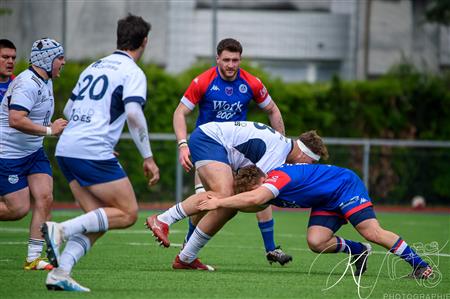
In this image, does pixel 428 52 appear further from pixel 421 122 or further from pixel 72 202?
pixel 72 202

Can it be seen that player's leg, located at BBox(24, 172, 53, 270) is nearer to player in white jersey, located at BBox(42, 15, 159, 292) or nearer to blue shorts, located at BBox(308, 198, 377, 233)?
player in white jersey, located at BBox(42, 15, 159, 292)

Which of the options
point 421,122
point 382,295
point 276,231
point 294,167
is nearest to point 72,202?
point 276,231

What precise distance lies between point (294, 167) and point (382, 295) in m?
1.72

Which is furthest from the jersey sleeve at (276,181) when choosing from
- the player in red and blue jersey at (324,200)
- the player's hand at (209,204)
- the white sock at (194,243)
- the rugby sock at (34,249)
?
the rugby sock at (34,249)

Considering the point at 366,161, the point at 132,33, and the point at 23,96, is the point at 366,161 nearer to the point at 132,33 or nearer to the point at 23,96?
the point at 23,96

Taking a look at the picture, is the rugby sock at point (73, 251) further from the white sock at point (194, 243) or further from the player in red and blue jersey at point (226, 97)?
the player in red and blue jersey at point (226, 97)

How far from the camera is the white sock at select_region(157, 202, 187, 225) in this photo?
8.85 m

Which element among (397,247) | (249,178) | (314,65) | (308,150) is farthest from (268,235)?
(314,65)

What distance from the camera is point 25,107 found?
8797 millimetres

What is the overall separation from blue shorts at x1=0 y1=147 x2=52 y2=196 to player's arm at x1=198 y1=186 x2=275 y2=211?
2.01m

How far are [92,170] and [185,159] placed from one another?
7.00ft

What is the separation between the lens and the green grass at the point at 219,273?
749 centimetres

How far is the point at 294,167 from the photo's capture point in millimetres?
8859

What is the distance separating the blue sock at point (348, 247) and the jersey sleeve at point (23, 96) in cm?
310
